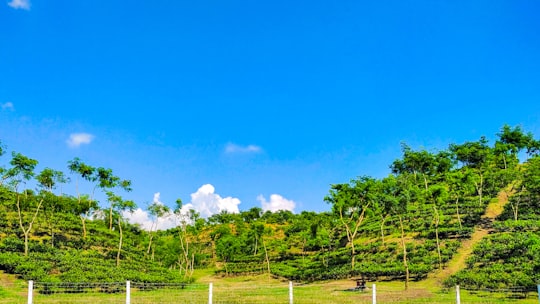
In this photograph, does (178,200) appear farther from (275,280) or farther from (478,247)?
(478,247)

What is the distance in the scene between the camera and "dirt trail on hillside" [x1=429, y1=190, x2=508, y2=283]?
35.4 metres

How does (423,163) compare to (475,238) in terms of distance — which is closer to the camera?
(475,238)

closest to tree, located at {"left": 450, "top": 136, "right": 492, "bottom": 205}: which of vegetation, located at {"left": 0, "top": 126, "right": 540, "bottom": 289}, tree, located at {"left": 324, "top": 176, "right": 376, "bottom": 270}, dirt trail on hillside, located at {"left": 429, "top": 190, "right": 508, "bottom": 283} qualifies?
vegetation, located at {"left": 0, "top": 126, "right": 540, "bottom": 289}

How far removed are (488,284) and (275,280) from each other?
2748 cm

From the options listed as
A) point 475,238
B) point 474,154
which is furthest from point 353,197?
point 474,154

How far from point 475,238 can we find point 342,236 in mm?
21132

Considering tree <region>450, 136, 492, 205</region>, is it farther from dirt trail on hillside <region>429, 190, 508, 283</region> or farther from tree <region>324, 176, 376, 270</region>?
tree <region>324, 176, 376, 270</region>

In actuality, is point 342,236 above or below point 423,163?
below

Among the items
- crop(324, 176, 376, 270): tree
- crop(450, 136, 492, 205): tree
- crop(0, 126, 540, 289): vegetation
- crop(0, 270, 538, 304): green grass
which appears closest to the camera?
crop(0, 270, 538, 304): green grass

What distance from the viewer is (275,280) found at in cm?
5038

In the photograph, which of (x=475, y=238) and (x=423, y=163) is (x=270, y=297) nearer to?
(x=475, y=238)

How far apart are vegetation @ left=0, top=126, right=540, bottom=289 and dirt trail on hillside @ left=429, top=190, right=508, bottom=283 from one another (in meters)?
0.43

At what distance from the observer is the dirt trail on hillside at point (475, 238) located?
35.4m

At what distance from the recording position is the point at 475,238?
40875 mm
